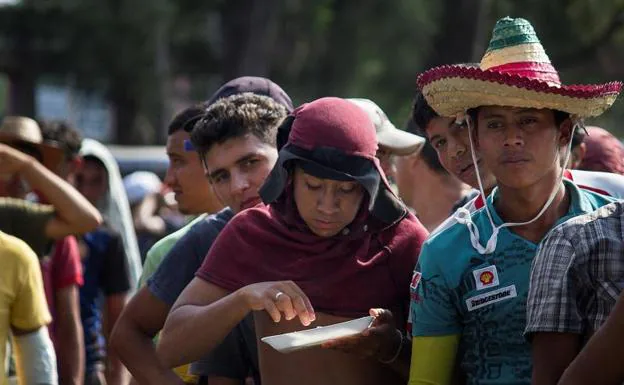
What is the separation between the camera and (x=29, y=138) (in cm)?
830

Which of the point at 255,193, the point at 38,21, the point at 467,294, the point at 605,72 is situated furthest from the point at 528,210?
the point at 38,21

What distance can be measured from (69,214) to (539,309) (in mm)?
4120

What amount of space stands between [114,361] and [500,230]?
4.17 meters

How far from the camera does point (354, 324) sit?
4.30 metres

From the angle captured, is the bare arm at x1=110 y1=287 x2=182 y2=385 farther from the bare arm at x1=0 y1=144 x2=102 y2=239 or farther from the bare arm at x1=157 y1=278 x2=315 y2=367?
the bare arm at x1=0 y1=144 x2=102 y2=239

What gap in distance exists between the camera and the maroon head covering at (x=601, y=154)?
6.39 metres

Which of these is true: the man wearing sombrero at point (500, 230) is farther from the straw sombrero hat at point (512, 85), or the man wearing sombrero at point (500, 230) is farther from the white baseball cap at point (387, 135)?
the white baseball cap at point (387, 135)

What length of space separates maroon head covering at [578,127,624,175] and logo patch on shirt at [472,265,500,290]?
7.42ft

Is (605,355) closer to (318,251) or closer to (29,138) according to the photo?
(318,251)

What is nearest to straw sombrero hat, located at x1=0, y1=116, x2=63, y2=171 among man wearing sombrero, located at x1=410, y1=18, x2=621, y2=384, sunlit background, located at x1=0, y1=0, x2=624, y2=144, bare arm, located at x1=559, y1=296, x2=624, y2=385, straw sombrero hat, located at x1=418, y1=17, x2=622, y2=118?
straw sombrero hat, located at x1=418, y1=17, x2=622, y2=118

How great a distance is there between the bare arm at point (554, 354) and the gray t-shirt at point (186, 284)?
61.5 inches

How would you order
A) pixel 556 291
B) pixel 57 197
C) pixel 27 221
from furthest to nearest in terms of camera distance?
pixel 57 197, pixel 27 221, pixel 556 291

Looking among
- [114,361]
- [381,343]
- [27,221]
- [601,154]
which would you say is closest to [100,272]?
[114,361]

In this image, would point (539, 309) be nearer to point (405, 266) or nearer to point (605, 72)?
point (405, 266)
